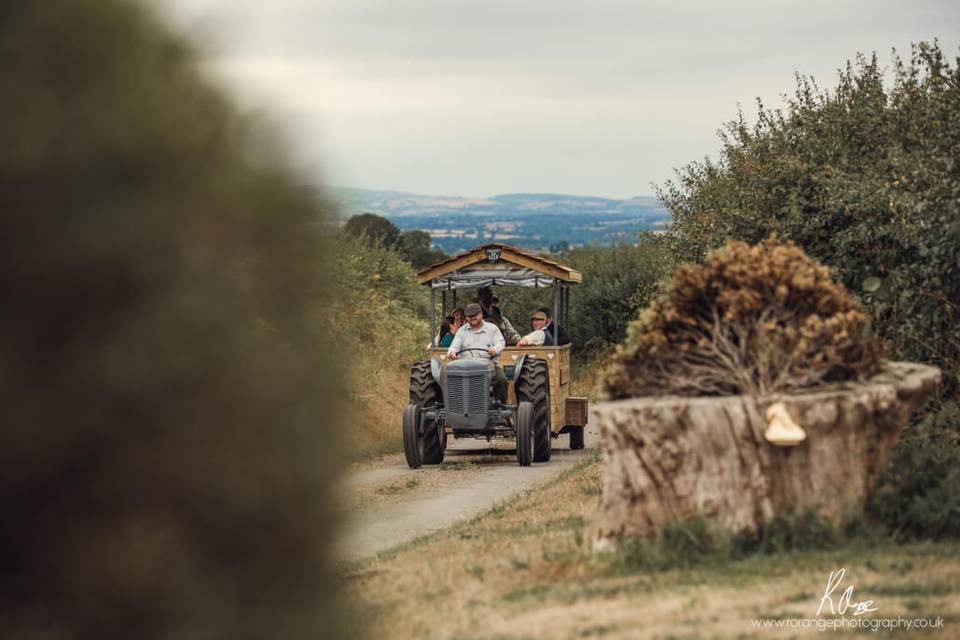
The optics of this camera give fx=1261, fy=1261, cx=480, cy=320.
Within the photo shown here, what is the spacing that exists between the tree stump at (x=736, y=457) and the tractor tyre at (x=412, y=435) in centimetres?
869

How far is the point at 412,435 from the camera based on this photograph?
16391 mm

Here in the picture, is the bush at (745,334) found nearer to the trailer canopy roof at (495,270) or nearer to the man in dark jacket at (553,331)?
the trailer canopy roof at (495,270)

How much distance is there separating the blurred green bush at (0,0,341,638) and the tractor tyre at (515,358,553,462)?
42.4 ft

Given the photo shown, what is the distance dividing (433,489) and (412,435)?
6.62ft

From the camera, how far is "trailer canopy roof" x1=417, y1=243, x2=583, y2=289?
18.0 meters

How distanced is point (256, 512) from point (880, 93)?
1386 cm

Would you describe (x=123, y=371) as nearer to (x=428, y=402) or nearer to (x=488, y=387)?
(x=488, y=387)

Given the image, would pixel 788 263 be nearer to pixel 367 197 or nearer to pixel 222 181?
pixel 367 197

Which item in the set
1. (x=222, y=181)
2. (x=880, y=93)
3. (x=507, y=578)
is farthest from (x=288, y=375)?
(x=880, y=93)

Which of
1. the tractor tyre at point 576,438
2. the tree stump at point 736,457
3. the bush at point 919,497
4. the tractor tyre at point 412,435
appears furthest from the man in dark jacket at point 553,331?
the tree stump at point 736,457

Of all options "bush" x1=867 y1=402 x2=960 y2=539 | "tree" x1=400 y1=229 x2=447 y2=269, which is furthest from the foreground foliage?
"tree" x1=400 y1=229 x2=447 y2=269

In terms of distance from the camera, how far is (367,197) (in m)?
5.55
